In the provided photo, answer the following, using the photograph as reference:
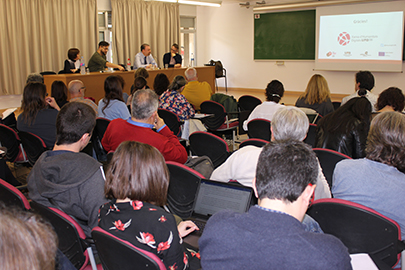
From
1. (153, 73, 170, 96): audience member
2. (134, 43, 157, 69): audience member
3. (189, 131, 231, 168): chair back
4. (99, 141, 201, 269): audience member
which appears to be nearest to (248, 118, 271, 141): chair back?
(189, 131, 231, 168): chair back

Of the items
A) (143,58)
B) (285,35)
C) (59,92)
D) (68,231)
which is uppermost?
(285,35)

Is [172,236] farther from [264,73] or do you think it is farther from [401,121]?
[264,73]

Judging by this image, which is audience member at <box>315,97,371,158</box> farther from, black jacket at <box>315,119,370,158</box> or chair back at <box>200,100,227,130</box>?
chair back at <box>200,100,227,130</box>

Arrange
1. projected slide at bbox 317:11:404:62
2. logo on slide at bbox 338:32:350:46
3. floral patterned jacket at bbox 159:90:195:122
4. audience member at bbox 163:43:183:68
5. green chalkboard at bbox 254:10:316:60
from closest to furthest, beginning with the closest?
floral patterned jacket at bbox 159:90:195:122 → projected slide at bbox 317:11:404:62 → logo on slide at bbox 338:32:350:46 → audience member at bbox 163:43:183:68 → green chalkboard at bbox 254:10:316:60

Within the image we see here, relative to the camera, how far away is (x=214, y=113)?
5254mm

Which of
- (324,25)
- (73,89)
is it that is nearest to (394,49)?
(324,25)

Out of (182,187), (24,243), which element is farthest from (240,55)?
(24,243)

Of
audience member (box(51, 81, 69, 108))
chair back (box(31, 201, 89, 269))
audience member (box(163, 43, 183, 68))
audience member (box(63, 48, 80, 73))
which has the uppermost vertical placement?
audience member (box(163, 43, 183, 68))

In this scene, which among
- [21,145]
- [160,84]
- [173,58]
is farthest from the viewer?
[173,58]

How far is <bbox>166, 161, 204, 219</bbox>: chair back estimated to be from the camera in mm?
2161

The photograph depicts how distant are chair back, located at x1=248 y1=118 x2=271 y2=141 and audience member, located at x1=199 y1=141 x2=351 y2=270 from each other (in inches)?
110

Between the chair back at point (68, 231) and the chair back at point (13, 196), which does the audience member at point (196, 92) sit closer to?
the chair back at point (13, 196)

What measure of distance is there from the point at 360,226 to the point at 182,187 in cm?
110

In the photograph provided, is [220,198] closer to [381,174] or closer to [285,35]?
[381,174]
